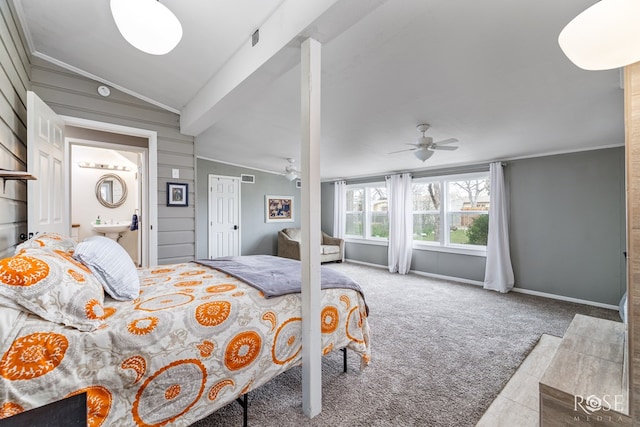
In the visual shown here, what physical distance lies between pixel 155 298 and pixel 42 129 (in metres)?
1.86

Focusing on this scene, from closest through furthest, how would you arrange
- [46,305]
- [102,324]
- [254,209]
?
[46,305]
[102,324]
[254,209]

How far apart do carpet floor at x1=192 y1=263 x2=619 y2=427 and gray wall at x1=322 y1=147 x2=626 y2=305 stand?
0.36 meters

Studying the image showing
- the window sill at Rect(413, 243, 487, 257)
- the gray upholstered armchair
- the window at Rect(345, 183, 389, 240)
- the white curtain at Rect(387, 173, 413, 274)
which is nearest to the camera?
the window sill at Rect(413, 243, 487, 257)

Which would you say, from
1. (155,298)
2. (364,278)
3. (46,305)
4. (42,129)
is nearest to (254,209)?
(364,278)

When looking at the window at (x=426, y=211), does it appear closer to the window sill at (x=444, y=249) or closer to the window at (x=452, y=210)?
the window at (x=452, y=210)

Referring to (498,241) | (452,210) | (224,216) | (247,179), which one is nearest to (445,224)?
(452,210)

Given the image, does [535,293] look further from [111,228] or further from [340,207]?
[111,228]

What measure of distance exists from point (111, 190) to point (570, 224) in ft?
26.7

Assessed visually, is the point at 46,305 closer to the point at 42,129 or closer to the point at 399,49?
the point at 42,129

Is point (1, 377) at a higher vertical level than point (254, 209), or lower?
lower

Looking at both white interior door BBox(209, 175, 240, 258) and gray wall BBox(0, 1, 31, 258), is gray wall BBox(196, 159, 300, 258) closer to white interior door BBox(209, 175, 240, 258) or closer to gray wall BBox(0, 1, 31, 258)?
white interior door BBox(209, 175, 240, 258)

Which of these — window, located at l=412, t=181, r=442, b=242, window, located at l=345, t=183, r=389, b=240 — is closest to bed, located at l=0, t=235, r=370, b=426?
window, located at l=412, t=181, r=442, b=242

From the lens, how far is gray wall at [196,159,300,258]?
18.6 ft

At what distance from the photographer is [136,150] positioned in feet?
11.3
